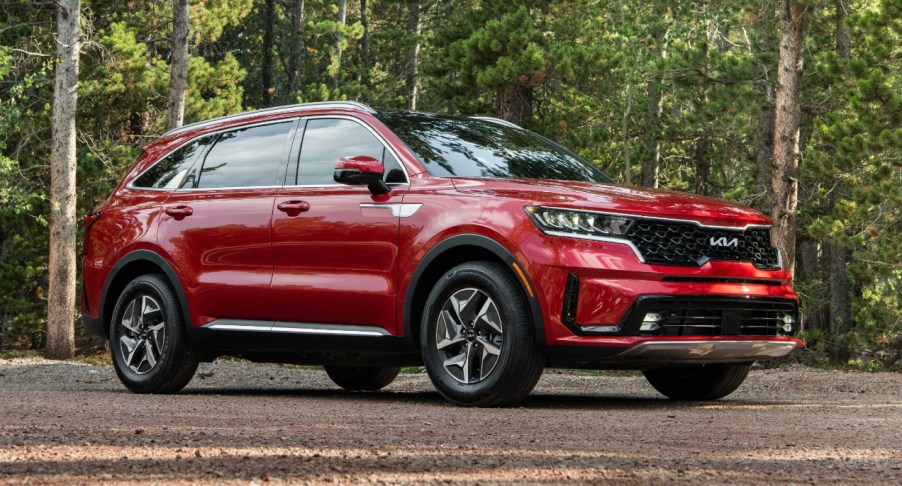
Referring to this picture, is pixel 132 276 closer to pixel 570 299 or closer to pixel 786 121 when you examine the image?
pixel 570 299

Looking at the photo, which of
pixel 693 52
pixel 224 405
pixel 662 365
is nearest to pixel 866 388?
pixel 662 365

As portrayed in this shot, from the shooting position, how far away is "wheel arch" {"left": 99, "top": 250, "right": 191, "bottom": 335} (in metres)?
9.04

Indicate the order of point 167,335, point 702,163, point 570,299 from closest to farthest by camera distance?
point 570,299
point 167,335
point 702,163

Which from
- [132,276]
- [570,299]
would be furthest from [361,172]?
[132,276]

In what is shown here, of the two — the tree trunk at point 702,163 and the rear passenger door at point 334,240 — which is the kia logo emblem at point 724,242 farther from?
the tree trunk at point 702,163

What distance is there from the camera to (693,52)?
2119 cm

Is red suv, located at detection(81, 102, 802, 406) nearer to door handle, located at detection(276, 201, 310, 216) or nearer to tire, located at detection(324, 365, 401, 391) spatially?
door handle, located at detection(276, 201, 310, 216)

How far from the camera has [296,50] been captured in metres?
A: 38.4

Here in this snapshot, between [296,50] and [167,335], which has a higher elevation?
[296,50]

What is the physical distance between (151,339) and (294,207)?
6.35 ft

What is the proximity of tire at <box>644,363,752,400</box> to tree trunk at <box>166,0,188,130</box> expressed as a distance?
14.8 meters

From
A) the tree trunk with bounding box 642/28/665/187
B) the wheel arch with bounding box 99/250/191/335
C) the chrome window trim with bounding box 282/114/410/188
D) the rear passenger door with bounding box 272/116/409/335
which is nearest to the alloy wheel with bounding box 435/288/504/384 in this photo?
the rear passenger door with bounding box 272/116/409/335

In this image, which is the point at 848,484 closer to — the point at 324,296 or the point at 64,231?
the point at 324,296

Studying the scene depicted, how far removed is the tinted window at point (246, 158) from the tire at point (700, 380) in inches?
127
